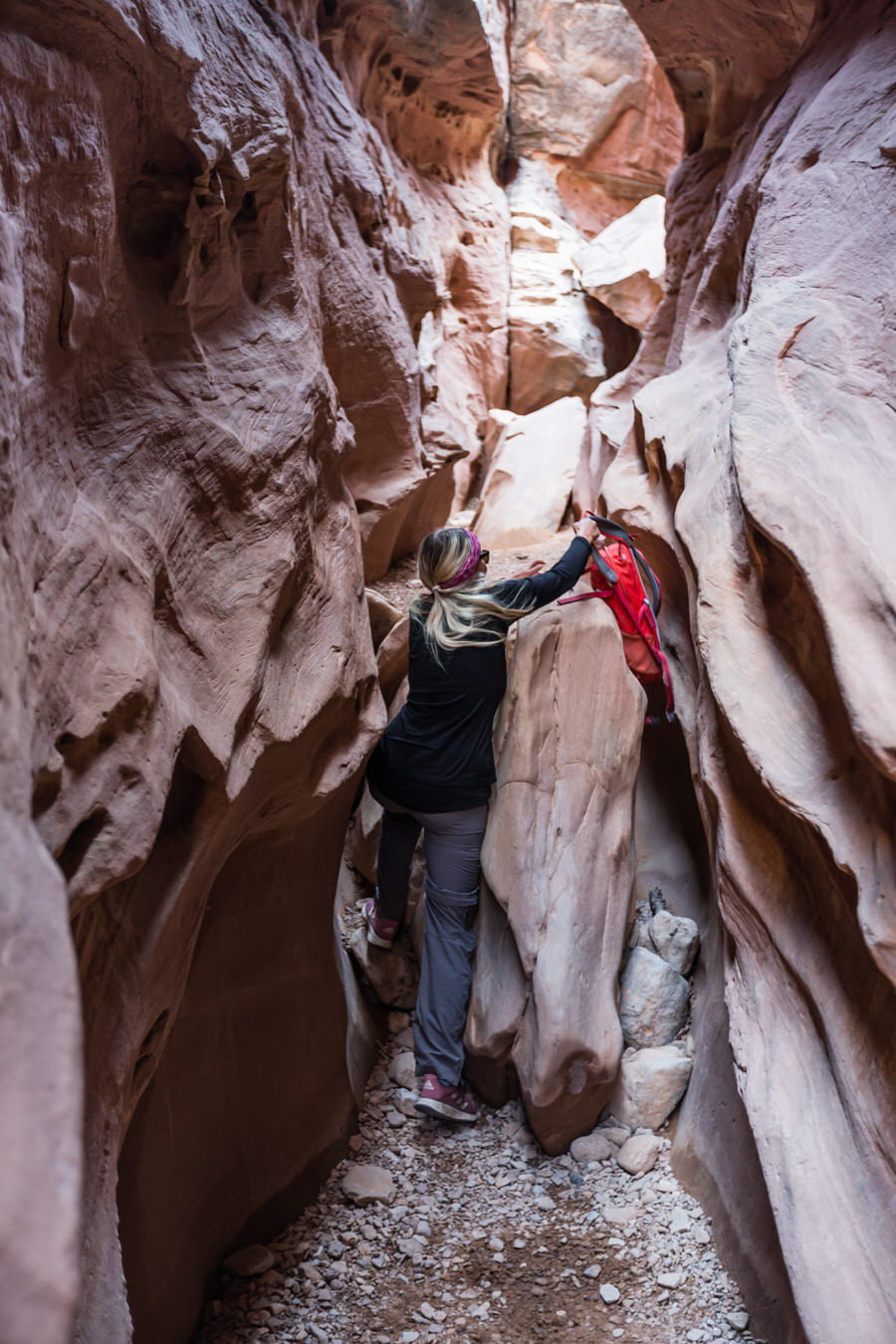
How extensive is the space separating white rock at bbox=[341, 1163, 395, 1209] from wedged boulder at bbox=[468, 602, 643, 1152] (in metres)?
0.55

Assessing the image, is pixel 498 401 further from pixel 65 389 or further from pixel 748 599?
pixel 65 389

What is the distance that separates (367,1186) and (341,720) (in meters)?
1.71

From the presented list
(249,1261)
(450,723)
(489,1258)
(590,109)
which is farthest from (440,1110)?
(590,109)

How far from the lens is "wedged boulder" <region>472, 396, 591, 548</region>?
686cm

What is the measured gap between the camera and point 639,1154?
358cm

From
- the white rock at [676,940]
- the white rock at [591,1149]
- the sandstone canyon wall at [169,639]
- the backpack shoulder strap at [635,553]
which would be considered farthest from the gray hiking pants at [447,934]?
the backpack shoulder strap at [635,553]

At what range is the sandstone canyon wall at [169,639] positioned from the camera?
1.85 meters

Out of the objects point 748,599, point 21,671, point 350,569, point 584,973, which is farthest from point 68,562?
point 584,973

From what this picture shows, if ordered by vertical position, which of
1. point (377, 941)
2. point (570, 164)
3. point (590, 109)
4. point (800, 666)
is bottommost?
point (377, 941)

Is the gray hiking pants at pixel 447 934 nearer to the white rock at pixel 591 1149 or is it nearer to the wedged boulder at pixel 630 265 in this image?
the white rock at pixel 591 1149

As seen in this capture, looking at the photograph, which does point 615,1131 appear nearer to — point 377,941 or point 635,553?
point 377,941

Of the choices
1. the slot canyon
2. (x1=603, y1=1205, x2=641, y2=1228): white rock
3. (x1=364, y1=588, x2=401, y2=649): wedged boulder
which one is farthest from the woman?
(x1=364, y1=588, x2=401, y2=649): wedged boulder

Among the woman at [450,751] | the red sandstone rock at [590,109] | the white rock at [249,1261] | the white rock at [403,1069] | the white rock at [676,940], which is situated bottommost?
the white rock at [403,1069]

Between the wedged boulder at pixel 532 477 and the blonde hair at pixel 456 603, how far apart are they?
2.89 m
